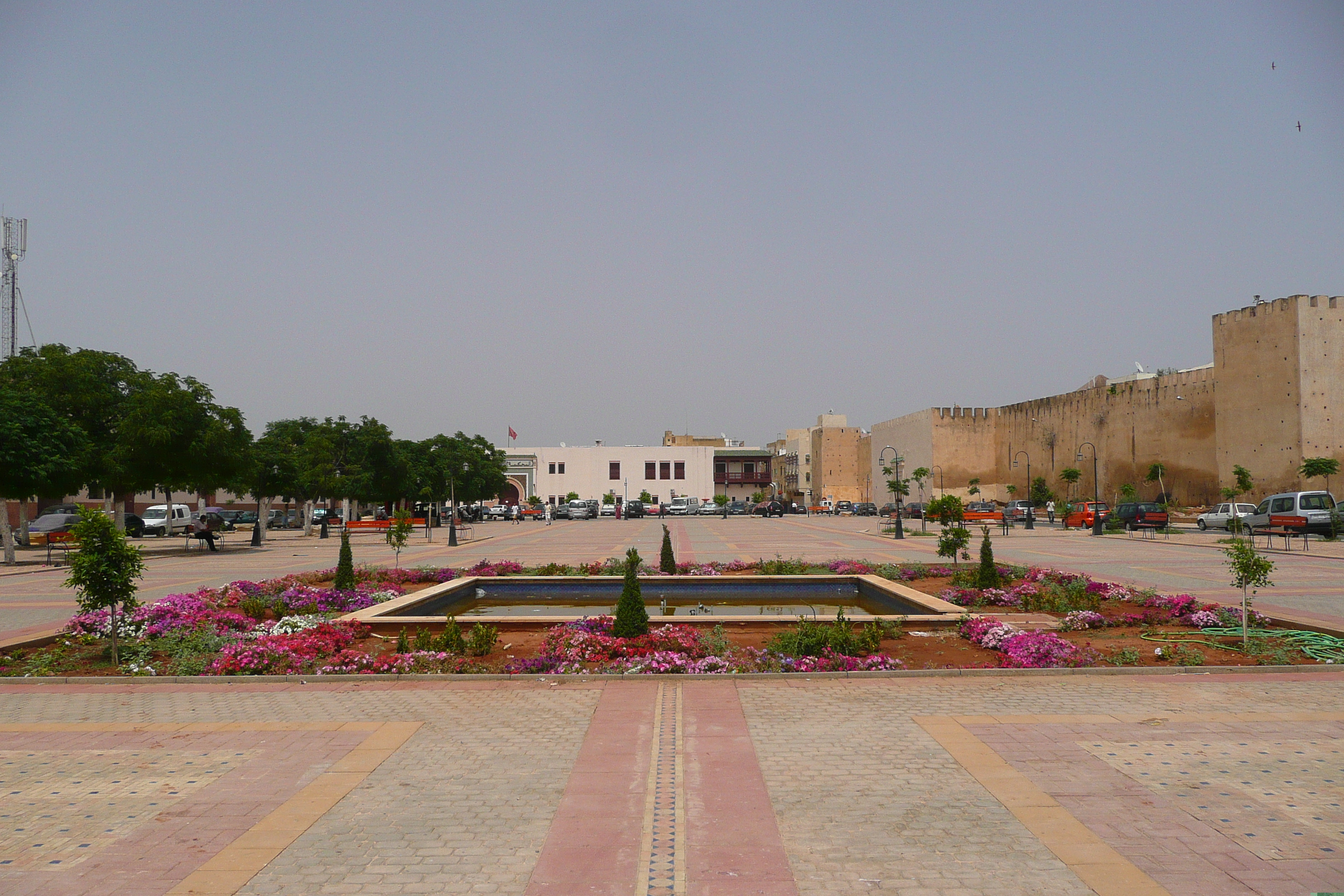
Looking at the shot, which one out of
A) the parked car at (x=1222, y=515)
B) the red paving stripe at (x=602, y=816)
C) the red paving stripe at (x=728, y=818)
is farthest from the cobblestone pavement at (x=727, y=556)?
the red paving stripe at (x=728, y=818)

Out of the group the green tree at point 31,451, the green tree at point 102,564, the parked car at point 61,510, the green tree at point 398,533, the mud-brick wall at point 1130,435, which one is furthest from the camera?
the mud-brick wall at point 1130,435

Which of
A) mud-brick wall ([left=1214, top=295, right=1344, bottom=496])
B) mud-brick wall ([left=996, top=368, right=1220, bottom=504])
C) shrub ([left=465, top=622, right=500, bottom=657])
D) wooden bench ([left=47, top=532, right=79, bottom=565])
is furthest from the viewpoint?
mud-brick wall ([left=996, top=368, right=1220, bottom=504])

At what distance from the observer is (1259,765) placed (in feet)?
18.7

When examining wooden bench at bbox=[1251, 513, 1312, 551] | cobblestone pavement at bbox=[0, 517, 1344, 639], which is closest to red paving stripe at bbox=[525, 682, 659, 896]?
cobblestone pavement at bbox=[0, 517, 1344, 639]

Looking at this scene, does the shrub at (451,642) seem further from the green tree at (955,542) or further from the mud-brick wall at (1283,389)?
the mud-brick wall at (1283,389)

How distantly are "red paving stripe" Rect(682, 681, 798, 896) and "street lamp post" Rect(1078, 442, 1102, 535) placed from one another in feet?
119

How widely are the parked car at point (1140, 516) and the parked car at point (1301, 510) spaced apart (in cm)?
388

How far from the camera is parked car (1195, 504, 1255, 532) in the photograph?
37625 millimetres

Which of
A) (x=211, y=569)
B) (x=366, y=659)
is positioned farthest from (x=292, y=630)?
(x=211, y=569)

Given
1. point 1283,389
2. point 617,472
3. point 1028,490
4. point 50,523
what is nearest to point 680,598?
point 50,523

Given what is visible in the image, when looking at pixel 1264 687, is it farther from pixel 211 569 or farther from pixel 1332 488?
pixel 1332 488

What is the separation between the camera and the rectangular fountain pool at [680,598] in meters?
13.5

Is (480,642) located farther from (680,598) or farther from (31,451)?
(31,451)

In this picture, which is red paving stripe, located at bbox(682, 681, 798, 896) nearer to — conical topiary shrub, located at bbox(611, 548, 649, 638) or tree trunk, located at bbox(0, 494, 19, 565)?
conical topiary shrub, located at bbox(611, 548, 649, 638)
